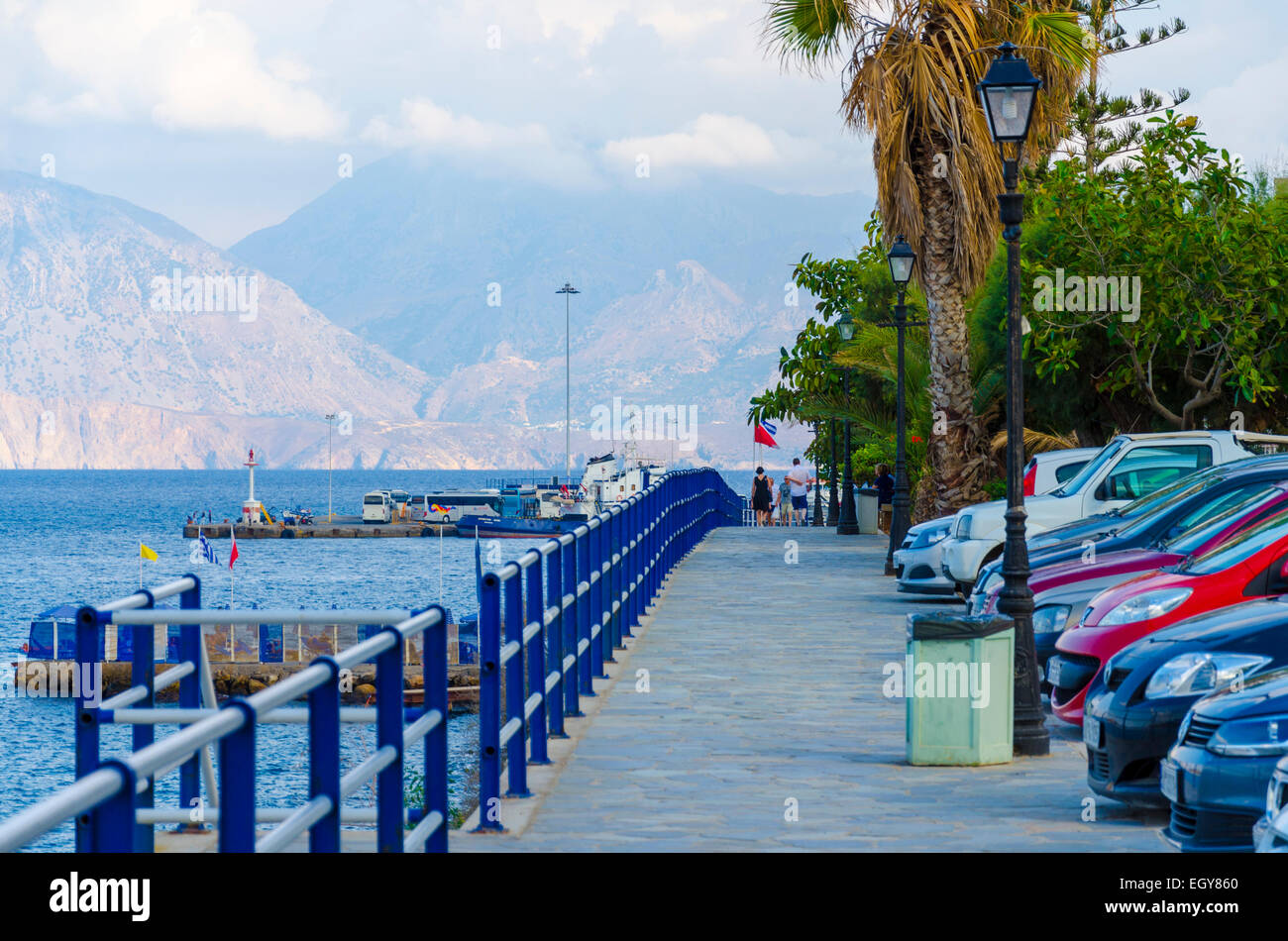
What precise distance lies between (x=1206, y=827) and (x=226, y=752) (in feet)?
13.6

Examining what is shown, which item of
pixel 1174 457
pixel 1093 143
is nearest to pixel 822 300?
pixel 1093 143

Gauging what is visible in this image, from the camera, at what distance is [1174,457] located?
17.4m

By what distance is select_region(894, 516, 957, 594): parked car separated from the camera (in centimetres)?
1909

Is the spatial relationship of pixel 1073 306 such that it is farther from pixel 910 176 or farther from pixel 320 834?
pixel 320 834

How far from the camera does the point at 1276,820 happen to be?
16.3 feet

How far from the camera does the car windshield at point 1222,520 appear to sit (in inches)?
409

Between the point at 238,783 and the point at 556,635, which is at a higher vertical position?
the point at 238,783

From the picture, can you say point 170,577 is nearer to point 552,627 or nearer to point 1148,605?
point 552,627

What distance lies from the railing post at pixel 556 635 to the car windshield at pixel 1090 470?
28.1 ft

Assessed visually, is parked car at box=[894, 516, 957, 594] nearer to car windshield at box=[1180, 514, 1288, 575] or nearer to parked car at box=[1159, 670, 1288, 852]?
car windshield at box=[1180, 514, 1288, 575]

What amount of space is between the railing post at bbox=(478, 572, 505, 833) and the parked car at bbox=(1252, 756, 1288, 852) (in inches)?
138

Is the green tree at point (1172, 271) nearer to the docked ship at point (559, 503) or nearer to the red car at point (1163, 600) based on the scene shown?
the red car at point (1163, 600)

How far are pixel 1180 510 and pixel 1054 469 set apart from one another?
707cm

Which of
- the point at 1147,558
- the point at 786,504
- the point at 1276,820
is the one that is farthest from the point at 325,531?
the point at 1276,820
